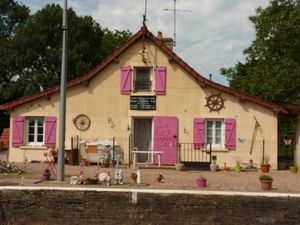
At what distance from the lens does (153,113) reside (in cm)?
2005

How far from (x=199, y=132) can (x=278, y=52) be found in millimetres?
9504

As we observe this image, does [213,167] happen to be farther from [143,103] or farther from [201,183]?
[201,183]

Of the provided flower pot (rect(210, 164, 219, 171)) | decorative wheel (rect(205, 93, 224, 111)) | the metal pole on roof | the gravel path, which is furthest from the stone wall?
decorative wheel (rect(205, 93, 224, 111))

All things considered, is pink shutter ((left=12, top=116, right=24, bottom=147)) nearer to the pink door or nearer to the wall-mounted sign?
the wall-mounted sign

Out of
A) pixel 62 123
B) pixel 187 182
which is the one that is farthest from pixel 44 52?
pixel 187 182

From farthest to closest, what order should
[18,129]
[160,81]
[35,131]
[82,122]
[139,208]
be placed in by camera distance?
[35,131] < [18,129] < [82,122] < [160,81] < [139,208]

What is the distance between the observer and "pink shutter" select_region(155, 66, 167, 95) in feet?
65.7

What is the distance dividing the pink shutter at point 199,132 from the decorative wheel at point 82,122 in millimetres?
4365

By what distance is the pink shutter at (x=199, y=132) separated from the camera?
64.7 feet

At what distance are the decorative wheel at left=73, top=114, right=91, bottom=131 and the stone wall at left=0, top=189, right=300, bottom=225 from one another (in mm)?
8762

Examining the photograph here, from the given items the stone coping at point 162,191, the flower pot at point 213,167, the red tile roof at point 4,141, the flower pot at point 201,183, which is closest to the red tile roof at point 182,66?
the flower pot at point 213,167

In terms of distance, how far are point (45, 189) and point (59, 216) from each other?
0.71m

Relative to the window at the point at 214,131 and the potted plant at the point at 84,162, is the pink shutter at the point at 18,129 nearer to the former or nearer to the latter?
the potted plant at the point at 84,162

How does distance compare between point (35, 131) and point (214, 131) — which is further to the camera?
point (35, 131)
